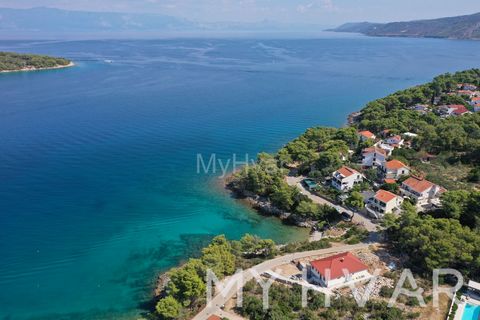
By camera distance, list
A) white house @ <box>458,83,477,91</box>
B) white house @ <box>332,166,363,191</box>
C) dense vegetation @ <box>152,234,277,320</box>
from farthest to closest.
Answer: white house @ <box>458,83,477,91</box> → white house @ <box>332,166,363,191</box> → dense vegetation @ <box>152,234,277,320</box>

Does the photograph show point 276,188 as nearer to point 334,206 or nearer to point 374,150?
point 334,206

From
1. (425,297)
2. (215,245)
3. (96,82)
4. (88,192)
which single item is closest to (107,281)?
(215,245)

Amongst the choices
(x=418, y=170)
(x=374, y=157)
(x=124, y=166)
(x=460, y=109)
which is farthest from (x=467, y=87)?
(x=124, y=166)

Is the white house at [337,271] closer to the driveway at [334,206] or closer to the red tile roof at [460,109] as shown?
the driveway at [334,206]

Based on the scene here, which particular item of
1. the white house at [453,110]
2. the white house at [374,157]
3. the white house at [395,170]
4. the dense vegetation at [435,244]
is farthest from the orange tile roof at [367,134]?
the dense vegetation at [435,244]

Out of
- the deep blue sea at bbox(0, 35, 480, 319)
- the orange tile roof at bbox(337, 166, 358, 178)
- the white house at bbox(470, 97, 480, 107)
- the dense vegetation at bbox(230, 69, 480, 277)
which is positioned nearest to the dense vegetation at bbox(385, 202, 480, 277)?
the dense vegetation at bbox(230, 69, 480, 277)

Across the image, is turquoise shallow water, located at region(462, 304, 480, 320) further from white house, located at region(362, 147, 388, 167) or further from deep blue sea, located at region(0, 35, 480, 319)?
white house, located at region(362, 147, 388, 167)

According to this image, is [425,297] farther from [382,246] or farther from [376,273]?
[382,246]
